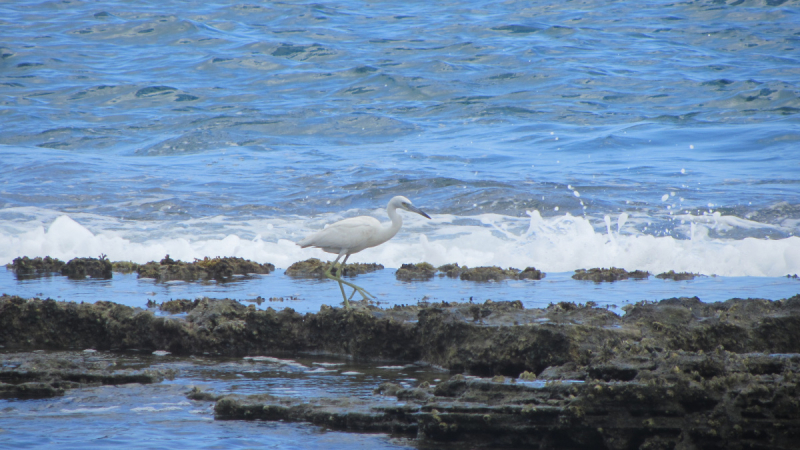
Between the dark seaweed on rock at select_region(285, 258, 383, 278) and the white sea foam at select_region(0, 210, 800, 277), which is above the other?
the white sea foam at select_region(0, 210, 800, 277)

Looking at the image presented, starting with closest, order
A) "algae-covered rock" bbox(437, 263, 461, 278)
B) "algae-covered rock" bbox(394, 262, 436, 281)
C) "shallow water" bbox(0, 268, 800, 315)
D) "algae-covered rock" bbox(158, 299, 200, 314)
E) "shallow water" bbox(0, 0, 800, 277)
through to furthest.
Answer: "algae-covered rock" bbox(158, 299, 200, 314) < "shallow water" bbox(0, 268, 800, 315) < "algae-covered rock" bbox(394, 262, 436, 281) < "algae-covered rock" bbox(437, 263, 461, 278) < "shallow water" bbox(0, 0, 800, 277)

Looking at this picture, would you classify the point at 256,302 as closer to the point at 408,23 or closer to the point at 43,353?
the point at 43,353

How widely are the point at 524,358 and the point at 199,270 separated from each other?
529cm

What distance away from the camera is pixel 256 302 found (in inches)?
282

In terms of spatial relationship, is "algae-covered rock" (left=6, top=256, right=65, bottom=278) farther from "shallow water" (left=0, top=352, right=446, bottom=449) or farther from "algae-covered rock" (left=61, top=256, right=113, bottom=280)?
"shallow water" (left=0, top=352, right=446, bottom=449)

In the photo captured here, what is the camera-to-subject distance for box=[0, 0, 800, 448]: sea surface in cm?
1001

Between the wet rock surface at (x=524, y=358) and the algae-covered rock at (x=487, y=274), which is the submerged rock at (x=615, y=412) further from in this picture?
the algae-covered rock at (x=487, y=274)

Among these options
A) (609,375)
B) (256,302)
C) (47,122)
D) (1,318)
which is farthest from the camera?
(47,122)

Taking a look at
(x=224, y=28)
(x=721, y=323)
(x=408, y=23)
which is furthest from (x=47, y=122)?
(x=721, y=323)

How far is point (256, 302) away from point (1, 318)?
2208 millimetres

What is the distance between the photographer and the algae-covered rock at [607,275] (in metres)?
8.58

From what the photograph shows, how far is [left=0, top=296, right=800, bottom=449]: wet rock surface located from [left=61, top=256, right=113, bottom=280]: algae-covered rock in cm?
292

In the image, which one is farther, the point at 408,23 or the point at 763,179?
the point at 408,23

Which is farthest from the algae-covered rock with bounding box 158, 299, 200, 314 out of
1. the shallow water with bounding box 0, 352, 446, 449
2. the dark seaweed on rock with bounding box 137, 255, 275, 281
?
the dark seaweed on rock with bounding box 137, 255, 275, 281
